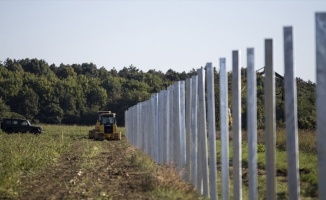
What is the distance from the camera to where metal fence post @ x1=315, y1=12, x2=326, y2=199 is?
5.67 metres

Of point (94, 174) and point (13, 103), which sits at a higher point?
point (13, 103)

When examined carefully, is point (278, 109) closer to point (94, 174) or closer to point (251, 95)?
point (94, 174)

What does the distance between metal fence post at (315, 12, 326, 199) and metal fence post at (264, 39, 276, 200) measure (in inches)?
48.3

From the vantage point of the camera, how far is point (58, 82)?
9488 cm

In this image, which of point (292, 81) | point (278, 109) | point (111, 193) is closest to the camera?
point (292, 81)

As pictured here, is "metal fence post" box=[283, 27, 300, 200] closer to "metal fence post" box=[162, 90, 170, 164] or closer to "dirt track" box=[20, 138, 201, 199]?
"dirt track" box=[20, 138, 201, 199]

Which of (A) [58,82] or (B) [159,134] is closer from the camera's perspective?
(B) [159,134]

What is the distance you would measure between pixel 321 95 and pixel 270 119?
1.32m

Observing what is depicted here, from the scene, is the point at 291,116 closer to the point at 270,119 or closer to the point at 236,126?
the point at 270,119

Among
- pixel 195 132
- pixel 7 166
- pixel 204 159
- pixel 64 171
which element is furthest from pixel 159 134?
pixel 204 159

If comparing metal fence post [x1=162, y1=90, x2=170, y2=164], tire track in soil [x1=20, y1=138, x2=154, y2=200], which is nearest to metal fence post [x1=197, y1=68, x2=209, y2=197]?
tire track in soil [x1=20, y1=138, x2=154, y2=200]

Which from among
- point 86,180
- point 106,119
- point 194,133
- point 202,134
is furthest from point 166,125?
point 106,119

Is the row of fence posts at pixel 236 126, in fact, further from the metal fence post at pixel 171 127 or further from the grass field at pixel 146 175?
the grass field at pixel 146 175

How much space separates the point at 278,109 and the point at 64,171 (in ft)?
53.1
